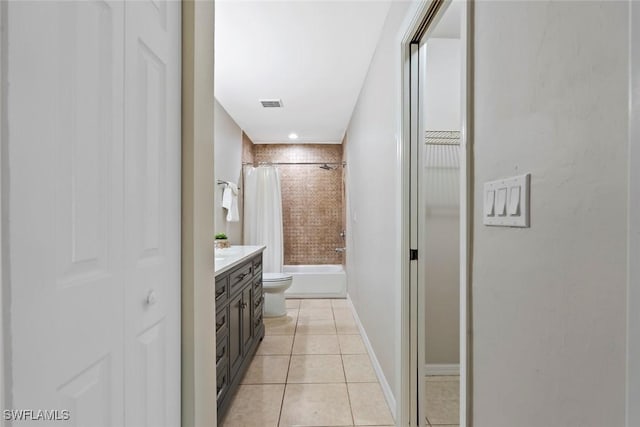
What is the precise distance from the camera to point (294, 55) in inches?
105

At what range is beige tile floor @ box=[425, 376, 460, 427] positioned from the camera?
193cm

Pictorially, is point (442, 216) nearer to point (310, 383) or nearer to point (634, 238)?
point (310, 383)

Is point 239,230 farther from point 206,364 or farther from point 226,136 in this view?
point 206,364

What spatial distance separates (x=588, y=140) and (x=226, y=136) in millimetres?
4010

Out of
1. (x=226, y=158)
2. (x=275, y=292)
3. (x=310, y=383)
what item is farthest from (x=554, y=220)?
(x=226, y=158)

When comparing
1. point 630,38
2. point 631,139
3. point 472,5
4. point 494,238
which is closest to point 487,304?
point 494,238

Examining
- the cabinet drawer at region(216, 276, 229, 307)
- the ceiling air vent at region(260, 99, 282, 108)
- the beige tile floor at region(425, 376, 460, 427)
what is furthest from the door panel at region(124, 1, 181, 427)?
the ceiling air vent at region(260, 99, 282, 108)

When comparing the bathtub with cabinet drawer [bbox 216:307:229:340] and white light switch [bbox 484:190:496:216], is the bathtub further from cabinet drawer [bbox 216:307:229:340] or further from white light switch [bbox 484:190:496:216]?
white light switch [bbox 484:190:496:216]

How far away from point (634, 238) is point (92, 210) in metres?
0.95

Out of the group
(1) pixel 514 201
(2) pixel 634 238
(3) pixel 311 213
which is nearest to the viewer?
(2) pixel 634 238

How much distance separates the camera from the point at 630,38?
0.48 metres

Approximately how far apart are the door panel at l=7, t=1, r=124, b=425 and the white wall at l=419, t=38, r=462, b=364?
2.13m

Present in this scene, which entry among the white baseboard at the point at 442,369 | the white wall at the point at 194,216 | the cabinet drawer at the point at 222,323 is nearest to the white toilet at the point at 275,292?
the cabinet drawer at the point at 222,323

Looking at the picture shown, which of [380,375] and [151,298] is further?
[380,375]
